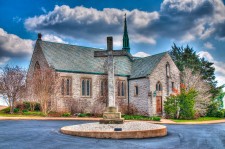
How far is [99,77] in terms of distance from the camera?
40.8 metres

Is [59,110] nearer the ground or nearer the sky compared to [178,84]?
nearer the ground

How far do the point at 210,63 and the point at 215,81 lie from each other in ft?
12.9

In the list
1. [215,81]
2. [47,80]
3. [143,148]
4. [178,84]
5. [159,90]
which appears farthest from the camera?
[215,81]

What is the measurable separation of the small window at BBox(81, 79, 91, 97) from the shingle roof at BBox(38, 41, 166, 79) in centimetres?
144

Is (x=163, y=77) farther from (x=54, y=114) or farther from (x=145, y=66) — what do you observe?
(x=54, y=114)

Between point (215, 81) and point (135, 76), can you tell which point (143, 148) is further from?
point (215, 81)

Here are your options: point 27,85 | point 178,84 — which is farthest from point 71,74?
point 178,84

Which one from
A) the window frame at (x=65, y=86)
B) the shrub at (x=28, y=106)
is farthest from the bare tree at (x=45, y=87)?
the window frame at (x=65, y=86)

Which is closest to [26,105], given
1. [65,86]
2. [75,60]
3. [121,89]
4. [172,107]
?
[65,86]

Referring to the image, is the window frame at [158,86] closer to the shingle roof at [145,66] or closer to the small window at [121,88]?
the shingle roof at [145,66]

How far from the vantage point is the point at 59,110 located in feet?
118

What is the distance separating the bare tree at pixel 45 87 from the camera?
112 ft

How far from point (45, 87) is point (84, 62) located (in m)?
8.60

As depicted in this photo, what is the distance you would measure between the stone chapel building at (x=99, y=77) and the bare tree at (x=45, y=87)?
973 millimetres
